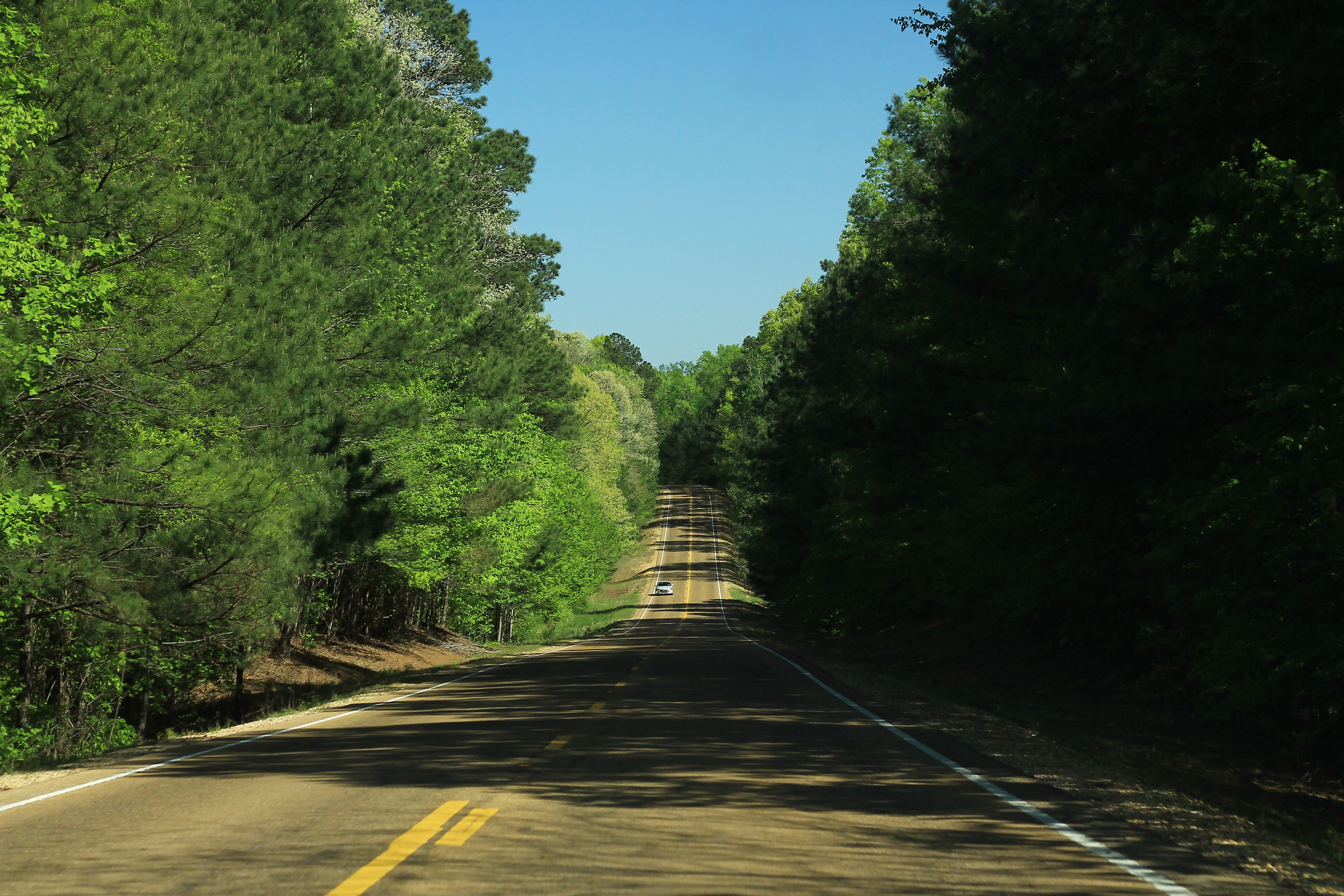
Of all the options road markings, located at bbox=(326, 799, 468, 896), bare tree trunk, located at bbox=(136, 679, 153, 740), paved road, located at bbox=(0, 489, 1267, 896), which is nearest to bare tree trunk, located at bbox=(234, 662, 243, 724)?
bare tree trunk, located at bbox=(136, 679, 153, 740)

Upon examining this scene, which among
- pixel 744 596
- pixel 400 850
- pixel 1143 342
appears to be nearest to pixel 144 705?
pixel 400 850

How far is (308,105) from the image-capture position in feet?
78.6

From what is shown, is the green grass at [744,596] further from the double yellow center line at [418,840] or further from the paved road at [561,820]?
the double yellow center line at [418,840]

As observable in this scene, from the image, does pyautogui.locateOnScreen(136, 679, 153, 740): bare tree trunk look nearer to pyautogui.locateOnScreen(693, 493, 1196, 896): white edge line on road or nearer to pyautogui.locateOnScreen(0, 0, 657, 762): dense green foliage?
pyautogui.locateOnScreen(0, 0, 657, 762): dense green foliage

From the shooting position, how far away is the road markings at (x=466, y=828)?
685 cm

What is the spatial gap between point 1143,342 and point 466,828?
10.1m

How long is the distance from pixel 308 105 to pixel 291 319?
5863 millimetres

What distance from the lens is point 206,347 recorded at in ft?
56.1

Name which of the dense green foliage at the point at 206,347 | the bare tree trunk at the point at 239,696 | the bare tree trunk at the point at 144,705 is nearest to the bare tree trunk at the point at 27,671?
the dense green foliage at the point at 206,347

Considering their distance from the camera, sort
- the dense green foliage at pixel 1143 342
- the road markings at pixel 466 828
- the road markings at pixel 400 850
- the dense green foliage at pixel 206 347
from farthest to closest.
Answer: the dense green foliage at pixel 206 347, the dense green foliage at pixel 1143 342, the road markings at pixel 466 828, the road markings at pixel 400 850

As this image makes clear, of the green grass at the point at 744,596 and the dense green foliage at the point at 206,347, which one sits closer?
the dense green foliage at the point at 206,347

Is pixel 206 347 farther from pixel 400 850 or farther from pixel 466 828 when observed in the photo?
pixel 400 850

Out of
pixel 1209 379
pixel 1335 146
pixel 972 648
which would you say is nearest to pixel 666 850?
pixel 1209 379

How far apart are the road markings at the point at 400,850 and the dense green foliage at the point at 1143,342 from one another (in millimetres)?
8790
